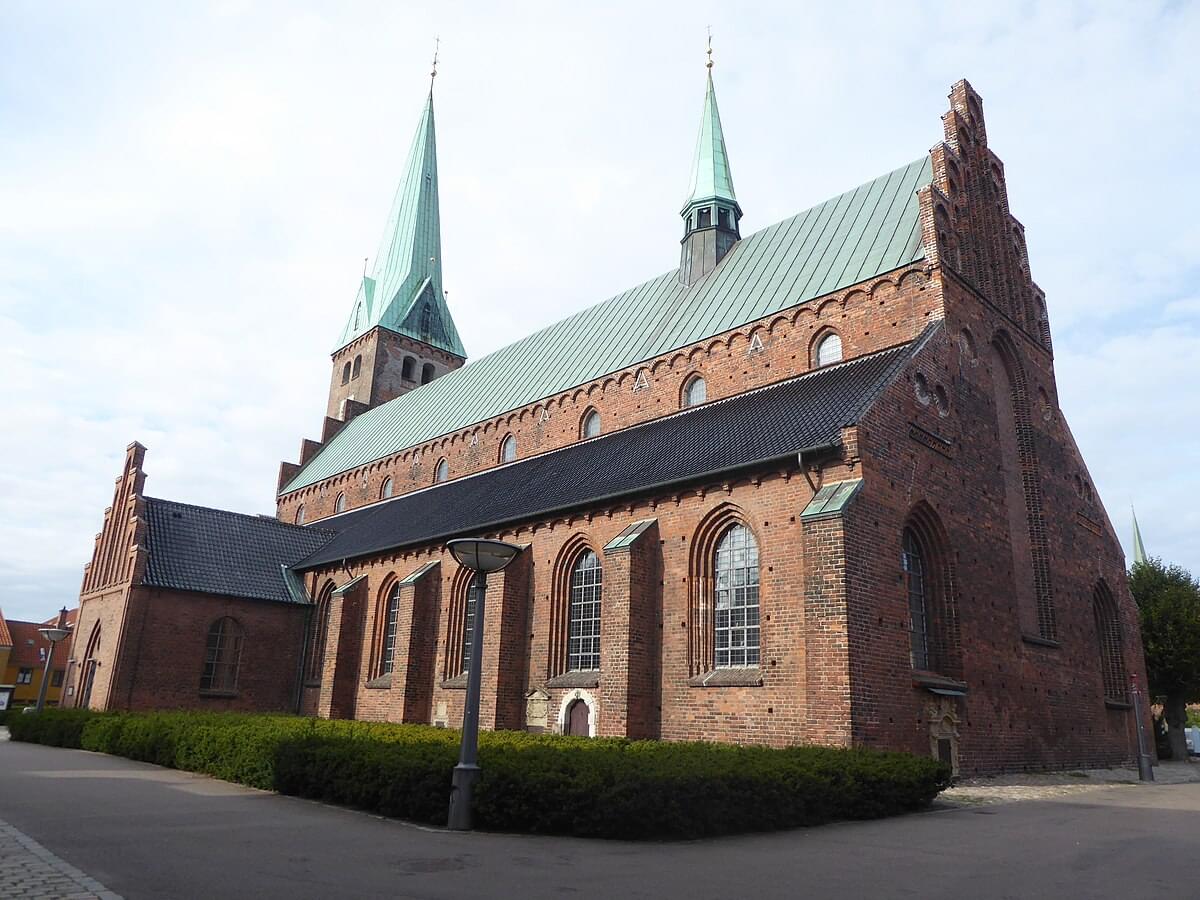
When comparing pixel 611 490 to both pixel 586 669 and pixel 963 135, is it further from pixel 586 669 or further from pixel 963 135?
pixel 963 135

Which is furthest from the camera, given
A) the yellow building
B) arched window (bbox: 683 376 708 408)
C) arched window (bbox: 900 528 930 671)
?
the yellow building

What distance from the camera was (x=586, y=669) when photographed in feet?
67.4

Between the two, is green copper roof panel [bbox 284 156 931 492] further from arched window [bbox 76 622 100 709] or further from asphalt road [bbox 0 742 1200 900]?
asphalt road [bbox 0 742 1200 900]

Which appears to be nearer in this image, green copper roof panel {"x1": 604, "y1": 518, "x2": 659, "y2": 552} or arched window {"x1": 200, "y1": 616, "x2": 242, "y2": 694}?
green copper roof panel {"x1": 604, "y1": 518, "x2": 659, "y2": 552}

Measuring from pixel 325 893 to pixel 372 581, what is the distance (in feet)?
72.5

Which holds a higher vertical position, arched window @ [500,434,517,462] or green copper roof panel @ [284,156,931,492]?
green copper roof panel @ [284,156,931,492]

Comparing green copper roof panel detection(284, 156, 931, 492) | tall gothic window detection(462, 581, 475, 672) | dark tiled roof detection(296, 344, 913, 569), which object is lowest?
tall gothic window detection(462, 581, 475, 672)

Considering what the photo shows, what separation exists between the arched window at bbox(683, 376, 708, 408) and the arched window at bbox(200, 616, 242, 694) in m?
17.4

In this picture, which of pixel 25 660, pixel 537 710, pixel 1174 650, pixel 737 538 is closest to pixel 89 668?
pixel 537 710

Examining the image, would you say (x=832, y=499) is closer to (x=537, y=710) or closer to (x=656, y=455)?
(x=656, y=455)

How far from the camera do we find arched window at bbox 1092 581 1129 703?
2455cm

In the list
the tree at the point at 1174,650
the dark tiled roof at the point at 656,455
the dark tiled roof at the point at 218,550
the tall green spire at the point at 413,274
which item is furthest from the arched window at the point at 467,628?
the tall green spire at the point at 413,274

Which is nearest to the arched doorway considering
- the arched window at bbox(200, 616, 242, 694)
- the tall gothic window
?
the tall gothic window

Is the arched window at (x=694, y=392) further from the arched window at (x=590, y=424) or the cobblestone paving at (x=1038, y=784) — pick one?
the cobblestone paving at (x=1038, y=784)
